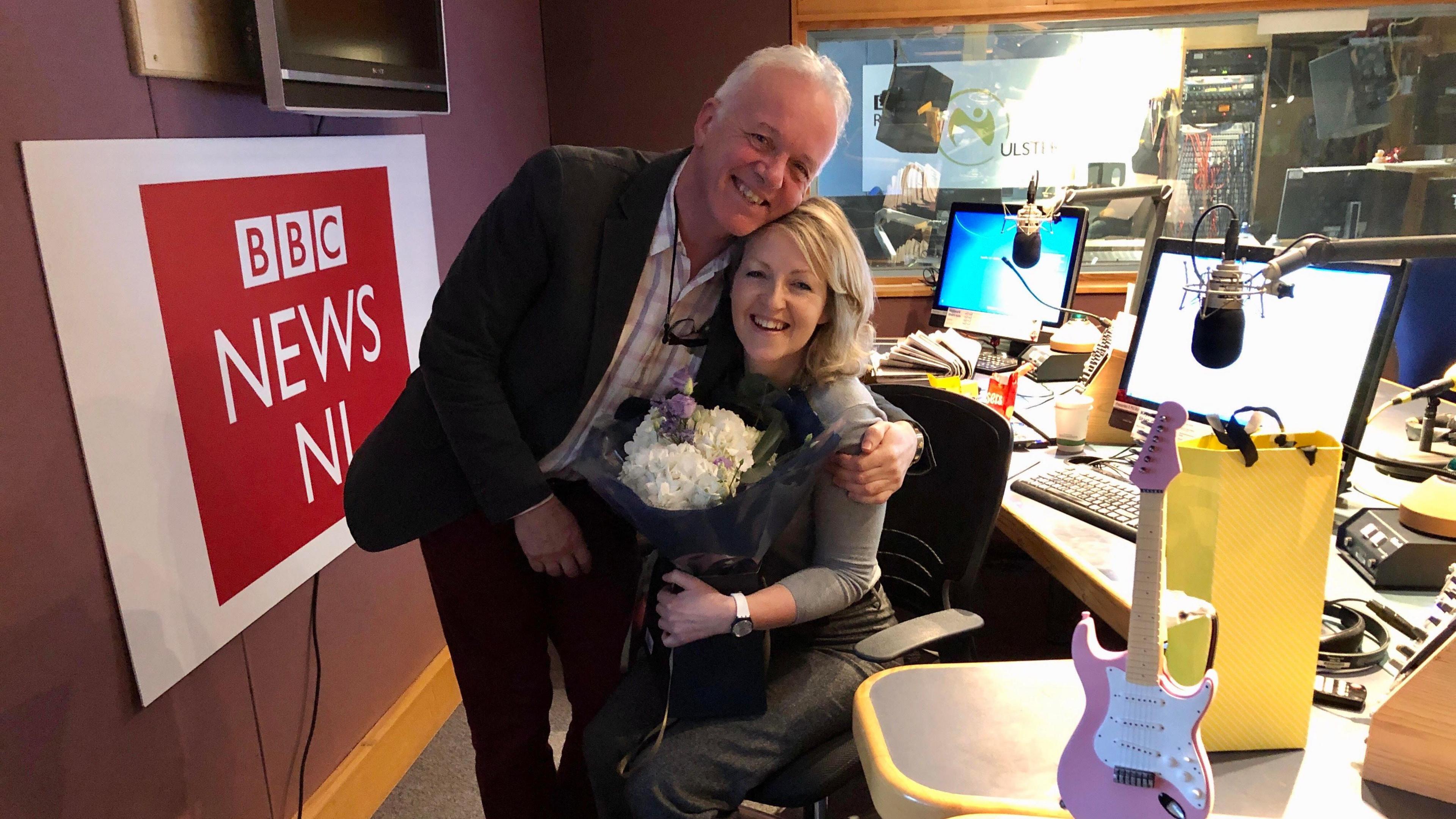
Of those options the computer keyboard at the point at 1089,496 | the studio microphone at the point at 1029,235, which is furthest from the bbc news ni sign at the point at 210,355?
the studio microphone at the point at 1029,235

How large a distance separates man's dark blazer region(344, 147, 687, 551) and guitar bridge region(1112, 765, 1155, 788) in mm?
897

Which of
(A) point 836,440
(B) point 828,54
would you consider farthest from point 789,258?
(B) point 828,54

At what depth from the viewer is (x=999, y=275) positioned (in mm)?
3195

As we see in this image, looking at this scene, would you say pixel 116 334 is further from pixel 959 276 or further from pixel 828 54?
pixel 828 54

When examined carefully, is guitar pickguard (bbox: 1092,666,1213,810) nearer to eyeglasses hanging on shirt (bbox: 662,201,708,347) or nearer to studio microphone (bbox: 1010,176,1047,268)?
eyeglasses hanging on shirt (bbox: 662,201,708,347)

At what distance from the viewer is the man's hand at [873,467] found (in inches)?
53.9

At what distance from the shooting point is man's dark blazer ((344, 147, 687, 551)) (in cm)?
136

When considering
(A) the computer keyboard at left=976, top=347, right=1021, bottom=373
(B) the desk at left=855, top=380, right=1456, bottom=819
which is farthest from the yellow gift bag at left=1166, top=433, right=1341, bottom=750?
(A) the computer keyboard at left=976, top=347, right=1021, bottom=373

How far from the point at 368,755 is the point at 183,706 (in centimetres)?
65

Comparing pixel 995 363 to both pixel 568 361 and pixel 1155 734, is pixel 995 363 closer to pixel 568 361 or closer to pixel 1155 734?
pixel 568 361

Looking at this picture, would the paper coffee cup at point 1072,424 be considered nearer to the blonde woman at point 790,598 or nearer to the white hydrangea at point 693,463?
the blonde woman at point 790,598

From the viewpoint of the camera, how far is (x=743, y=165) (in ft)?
4.37

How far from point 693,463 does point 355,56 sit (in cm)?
135

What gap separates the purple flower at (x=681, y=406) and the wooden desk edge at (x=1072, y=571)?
27.1 inches
